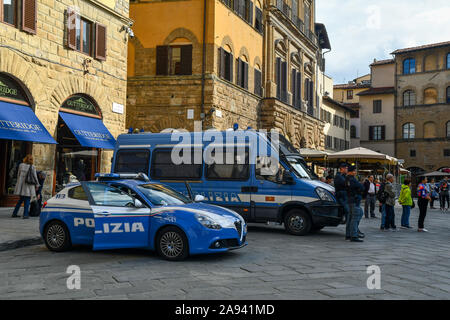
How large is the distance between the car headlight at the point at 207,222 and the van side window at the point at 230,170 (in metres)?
4.48

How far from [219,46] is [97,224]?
15.8 metres

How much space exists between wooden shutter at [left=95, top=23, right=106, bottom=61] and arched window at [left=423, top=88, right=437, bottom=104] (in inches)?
1776

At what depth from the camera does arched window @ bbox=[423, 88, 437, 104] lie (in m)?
54.3

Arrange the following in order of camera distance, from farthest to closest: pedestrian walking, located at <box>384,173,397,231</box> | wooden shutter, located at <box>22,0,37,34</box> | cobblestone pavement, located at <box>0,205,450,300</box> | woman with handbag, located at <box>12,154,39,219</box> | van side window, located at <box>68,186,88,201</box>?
wooden shutter, located at <box>22,0,37,34</box> < pedestrian walking, located at <box>384,173,397,231</box> < woman with handbag, located at <box>12,154,39,219</box> < van side window, located at <box>68,186,88,201</box> < cobblestone pavement, located at <box>0,205,450,300</box>

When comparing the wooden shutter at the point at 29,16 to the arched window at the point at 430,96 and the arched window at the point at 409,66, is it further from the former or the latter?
the arched window at the point at 409,66

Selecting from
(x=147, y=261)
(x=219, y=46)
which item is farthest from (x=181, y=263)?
(x=219, y=46)

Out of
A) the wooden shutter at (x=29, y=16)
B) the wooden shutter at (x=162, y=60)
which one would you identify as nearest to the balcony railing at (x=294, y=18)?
the wooden shutter at (x=162, y=60)

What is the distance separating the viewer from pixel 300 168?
1232 cm

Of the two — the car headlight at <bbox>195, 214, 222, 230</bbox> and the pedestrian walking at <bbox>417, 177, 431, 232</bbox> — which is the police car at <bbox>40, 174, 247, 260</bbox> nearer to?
the car headlight at <bbox>195, 214, 222, 230</bbox>

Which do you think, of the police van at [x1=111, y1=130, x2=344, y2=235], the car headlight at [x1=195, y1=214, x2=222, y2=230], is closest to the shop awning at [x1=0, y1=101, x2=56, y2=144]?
the police van at [x1=111, y1=130, x2=344, y2=235]

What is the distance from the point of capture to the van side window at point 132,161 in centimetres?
1345

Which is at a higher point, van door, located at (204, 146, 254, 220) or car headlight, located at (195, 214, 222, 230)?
van door, located at (204, 146, 254, 220)

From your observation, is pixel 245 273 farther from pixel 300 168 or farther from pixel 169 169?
pixel 169 169
